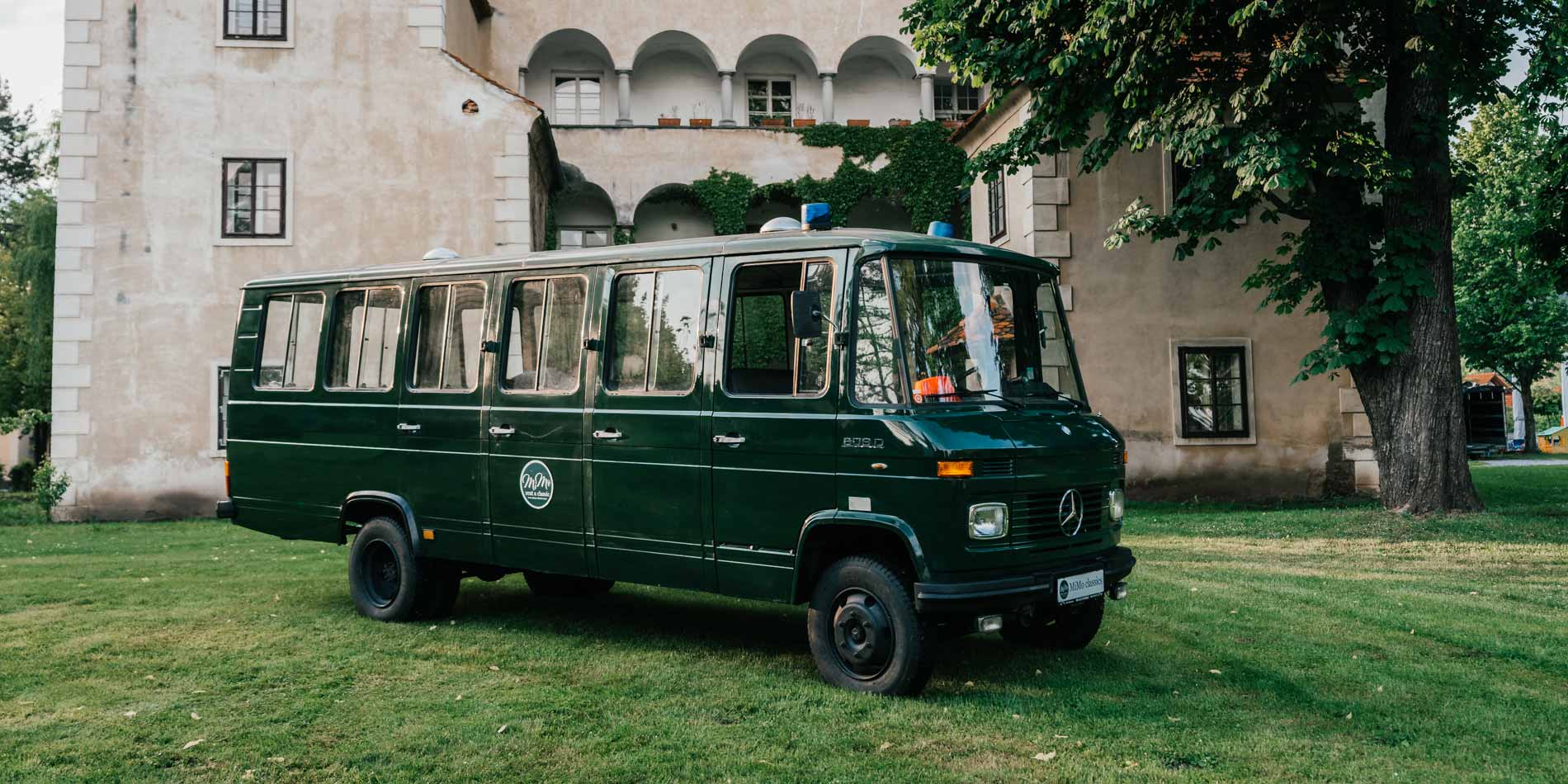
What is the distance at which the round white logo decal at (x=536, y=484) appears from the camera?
25.0ft

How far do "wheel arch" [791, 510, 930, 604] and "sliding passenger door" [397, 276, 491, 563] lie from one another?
2633 millimetres

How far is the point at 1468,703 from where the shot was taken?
5969 mm

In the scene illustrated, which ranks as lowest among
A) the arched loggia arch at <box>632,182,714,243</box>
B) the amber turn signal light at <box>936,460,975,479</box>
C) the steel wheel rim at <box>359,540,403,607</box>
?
the steel wheel rim at <box>359,540,403,607</box>

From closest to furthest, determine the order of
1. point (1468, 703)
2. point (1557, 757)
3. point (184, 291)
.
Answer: point (1557, 757)
point (1468, 703)
point (184, 291)

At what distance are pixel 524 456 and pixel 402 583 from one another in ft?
5.24

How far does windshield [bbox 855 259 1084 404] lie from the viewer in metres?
6.20

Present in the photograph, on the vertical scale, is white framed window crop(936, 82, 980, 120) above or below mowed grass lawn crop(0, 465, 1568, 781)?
above

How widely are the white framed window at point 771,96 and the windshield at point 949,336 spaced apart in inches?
990

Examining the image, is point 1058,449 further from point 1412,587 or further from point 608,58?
point 608,58

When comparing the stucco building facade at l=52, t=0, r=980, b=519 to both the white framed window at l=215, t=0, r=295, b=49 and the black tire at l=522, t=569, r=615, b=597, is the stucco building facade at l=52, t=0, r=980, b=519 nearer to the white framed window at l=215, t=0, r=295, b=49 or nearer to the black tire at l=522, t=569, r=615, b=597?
the white framed window at l=215, t=0, r=295, b=49

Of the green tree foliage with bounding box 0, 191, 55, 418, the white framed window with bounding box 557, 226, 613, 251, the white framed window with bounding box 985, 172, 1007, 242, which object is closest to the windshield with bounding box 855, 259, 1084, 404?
the white framed window with bounding box 985, 172, 1007, 242

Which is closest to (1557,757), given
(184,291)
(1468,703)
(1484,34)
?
(1468,703)

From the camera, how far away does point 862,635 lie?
20.7ft

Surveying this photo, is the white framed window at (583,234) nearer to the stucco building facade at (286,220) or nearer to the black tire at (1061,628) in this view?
the stucco building facade at (286,220)
